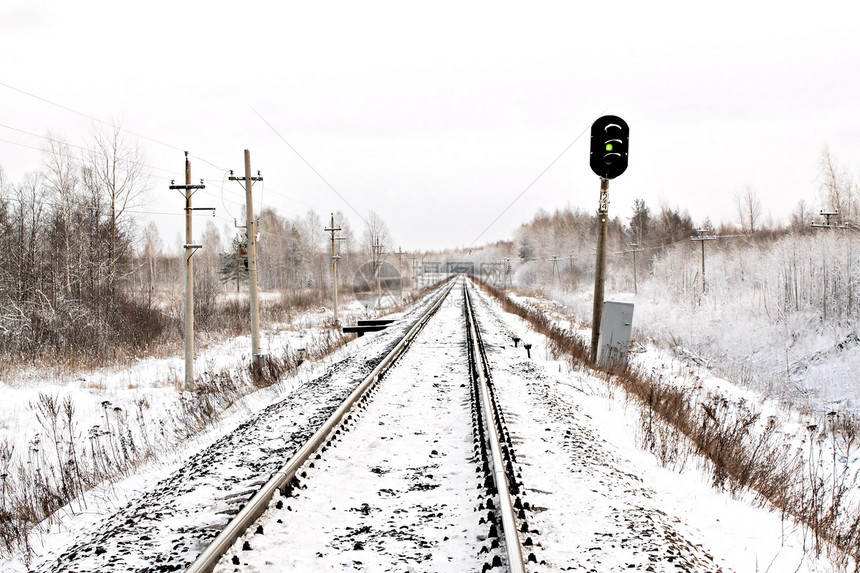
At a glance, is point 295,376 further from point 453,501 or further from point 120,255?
point 120,255

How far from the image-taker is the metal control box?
31.4 ft

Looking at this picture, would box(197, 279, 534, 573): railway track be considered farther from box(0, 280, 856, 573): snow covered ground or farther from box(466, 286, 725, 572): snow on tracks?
box(466, 286, 725, 572): snow on tracks

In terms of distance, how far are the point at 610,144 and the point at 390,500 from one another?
7.12 m

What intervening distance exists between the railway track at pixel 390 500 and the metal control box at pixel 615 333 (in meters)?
4.36

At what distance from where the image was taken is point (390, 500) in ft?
11.9

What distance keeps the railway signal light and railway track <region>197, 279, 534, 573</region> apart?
479 centimetres

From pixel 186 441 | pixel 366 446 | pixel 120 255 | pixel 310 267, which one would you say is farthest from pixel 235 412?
pixel 310 267

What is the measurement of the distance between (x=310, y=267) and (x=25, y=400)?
75.8m

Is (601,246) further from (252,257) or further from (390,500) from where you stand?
(252,257)

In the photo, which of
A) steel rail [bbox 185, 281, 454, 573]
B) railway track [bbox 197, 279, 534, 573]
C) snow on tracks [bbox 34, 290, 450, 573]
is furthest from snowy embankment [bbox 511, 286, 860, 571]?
snow on tracks [bbox 34, 290, 450, 573]

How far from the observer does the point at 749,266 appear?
2733cm

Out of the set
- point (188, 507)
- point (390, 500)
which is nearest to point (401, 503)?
point (390, 500)

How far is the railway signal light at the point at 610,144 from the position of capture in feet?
27.9

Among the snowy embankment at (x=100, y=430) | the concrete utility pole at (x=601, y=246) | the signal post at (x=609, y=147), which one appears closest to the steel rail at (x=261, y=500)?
the snowy embankment at (x=100, y=430)
